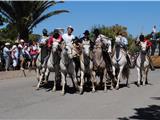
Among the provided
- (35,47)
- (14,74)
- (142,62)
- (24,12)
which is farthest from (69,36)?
(24,12)

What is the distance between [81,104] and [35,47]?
15746 mm

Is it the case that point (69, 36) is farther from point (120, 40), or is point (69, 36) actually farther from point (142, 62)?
point (142, 62)

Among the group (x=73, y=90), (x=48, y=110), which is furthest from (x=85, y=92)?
(x=48, y=110)

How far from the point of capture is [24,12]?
39.3 meters

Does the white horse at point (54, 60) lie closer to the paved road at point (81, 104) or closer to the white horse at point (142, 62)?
the paved road at point (81, 104)

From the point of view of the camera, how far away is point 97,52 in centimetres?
1994

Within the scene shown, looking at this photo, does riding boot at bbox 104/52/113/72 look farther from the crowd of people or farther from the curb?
the curb

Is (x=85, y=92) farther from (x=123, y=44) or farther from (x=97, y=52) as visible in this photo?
(x=123, y=44)

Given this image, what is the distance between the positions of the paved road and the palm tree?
18.0m

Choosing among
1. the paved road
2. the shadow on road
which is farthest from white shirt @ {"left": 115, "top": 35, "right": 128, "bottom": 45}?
the shadow on road

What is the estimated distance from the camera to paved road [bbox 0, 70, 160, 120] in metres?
14.0

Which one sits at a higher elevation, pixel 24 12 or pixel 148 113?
pixel 24 12

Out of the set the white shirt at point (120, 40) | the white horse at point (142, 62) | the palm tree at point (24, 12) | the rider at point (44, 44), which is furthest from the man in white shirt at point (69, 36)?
the palm tree at point (24, 12)

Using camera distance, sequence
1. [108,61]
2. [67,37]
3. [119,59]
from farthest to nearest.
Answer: [119,59] → [108,61] → [67,37]
